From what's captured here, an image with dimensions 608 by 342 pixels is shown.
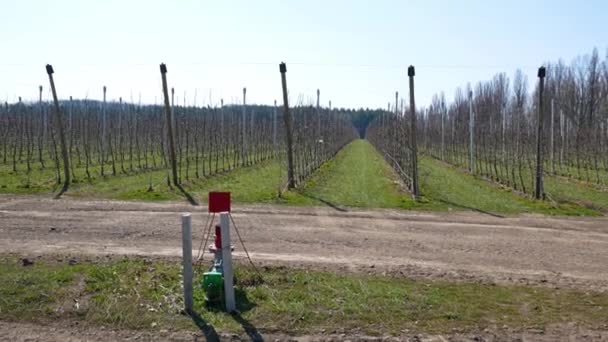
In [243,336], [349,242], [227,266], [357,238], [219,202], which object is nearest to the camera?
[243,336]

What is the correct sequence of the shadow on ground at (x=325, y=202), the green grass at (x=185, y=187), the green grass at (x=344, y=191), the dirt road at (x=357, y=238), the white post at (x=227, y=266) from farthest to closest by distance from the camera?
1. the green grass at (x=185, y=187)
2. the green grass at (x=344, y=191)
3. the shadow on ground at (x=325, y=202)
4. the dirt road at (x=357, y=238)
5. the white post at (x=227, y=266)

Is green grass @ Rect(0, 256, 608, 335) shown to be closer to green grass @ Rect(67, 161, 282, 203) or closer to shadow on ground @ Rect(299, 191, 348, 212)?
shadow on ground @ Rect(299, 191, 348, 212)

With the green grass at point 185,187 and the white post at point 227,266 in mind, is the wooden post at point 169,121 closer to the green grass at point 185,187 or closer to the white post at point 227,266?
the green grass at point 185,187

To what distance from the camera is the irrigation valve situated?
631cm

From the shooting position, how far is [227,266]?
634cm

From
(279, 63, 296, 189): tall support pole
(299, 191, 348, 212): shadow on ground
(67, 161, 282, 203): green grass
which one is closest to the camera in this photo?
(299, 191, 348, 212): shadow on ground

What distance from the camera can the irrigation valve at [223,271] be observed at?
6309 mm

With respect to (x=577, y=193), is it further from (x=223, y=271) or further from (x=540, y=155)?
(x=223, y=271)

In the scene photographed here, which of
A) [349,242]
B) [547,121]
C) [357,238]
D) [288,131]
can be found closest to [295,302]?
[349,242]

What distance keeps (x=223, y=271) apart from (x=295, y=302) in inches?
35.7

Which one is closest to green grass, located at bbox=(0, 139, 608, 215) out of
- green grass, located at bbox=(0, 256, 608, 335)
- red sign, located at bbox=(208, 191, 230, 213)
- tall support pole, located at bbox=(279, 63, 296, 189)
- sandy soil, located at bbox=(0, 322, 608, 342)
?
tall support pole, located at bbox=(279, 63, 296, 189)

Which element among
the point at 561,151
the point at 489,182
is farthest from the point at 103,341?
the point at 561,151

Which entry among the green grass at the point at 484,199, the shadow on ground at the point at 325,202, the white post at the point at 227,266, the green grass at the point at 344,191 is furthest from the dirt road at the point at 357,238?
the white post at the point at 227,266

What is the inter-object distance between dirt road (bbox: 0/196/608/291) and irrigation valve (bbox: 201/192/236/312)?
215 centimetres
